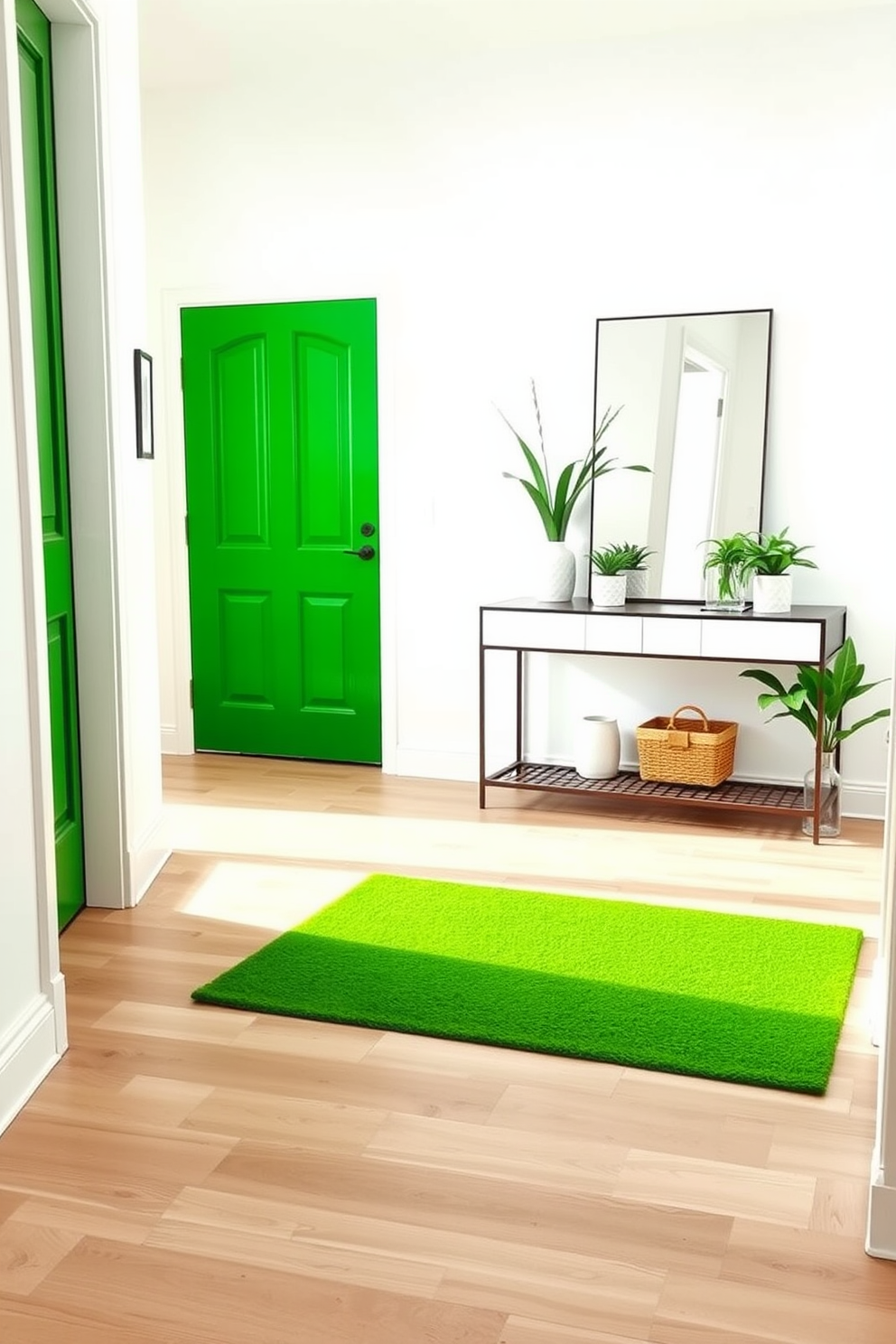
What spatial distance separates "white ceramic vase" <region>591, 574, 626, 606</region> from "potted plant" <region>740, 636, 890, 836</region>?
1.70 ft

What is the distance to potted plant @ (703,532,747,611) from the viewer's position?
4496 millimetres

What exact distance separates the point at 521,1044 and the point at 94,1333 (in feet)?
3.72

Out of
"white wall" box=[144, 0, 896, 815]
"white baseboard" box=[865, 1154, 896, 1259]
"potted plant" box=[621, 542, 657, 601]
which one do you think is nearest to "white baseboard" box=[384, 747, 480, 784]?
"white wall" box=[144, 0, 896, 815]

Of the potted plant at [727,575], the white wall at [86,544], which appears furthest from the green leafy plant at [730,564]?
the white wall at [86,544]

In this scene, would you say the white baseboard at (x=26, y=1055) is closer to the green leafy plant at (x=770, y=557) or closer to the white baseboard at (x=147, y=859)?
the white baseboard at (x=147, y=859)

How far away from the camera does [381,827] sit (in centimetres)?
455

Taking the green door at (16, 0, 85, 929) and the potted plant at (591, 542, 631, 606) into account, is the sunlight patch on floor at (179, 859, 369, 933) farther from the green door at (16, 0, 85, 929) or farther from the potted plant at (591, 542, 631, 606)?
the potted plant at (591, 542, 631, 606)

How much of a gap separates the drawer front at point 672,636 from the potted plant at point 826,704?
0.82 feet

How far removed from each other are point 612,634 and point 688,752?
0.52 meters

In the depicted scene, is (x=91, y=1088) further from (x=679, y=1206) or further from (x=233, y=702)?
(x=233, y=702)

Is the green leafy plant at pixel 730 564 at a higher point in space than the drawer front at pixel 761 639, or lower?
higher

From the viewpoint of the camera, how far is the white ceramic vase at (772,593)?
4383 millimetres

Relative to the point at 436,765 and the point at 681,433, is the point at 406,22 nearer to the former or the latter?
the point at 681,433

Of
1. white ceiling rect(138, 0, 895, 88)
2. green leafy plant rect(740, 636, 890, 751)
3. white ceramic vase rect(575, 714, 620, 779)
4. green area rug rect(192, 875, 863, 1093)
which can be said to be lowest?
green area rug rect(192, 875, 863, 1093)
